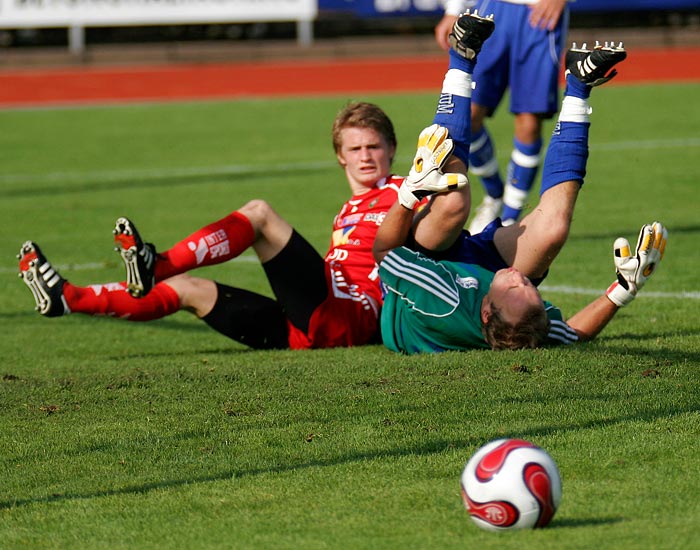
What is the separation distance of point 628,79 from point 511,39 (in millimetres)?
16450

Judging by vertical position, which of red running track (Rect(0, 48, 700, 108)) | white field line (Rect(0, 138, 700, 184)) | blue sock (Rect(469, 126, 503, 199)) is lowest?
red running track (Rect(0, 48, 700, 108))

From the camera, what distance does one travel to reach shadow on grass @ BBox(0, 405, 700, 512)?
393 cm

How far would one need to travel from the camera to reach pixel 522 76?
8.95 m

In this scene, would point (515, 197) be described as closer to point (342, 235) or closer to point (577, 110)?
point (342, 235)

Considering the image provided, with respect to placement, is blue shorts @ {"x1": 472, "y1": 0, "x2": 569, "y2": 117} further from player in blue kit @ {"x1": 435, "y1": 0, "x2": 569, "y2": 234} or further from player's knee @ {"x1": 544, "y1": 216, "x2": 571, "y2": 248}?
player's knee @ {"x1": 544, "y1": 216, "x2": 571, "y2": 248}

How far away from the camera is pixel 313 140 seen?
16.6 metres

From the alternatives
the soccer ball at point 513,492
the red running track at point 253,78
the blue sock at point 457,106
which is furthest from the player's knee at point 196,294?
the red running track at point 253,78

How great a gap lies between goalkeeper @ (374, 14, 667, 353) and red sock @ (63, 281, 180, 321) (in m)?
1.14

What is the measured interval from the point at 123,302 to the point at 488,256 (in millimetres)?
1826

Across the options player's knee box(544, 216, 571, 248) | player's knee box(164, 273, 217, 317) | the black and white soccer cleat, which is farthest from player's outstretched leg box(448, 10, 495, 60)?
player's knee box(164, 273, 217, 317)

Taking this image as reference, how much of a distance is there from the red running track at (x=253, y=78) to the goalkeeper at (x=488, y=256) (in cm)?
1784

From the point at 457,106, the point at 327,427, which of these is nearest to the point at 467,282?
the point at 457,106

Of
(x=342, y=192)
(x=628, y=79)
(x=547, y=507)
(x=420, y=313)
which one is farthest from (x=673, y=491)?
(x=628, y=79)

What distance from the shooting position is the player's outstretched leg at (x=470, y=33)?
5930 millimetres
